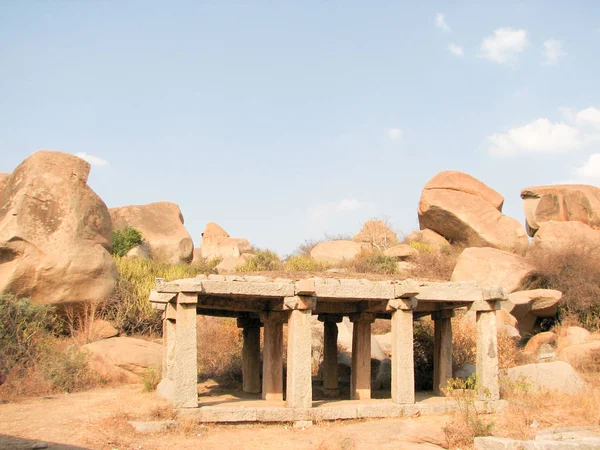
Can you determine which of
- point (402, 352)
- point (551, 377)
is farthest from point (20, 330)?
point (551, 377)

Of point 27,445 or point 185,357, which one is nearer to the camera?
point 27,445

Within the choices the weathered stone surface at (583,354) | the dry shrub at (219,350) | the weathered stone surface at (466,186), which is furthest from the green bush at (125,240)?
the weathered stone surface at (583,354)

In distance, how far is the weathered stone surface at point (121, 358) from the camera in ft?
44.5

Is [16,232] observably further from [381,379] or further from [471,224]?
[471,224]

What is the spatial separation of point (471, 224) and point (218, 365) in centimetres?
1368

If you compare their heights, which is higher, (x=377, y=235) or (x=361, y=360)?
(x=377, y=235)

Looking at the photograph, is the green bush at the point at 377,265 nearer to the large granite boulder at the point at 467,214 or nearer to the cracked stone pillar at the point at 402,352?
the large granite boulder at the point at 467,214

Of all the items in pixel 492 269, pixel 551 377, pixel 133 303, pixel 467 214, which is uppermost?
pixel 467 214

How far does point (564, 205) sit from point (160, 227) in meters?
16.7

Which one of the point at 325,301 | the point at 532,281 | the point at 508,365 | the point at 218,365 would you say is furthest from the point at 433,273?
the point at 325,301

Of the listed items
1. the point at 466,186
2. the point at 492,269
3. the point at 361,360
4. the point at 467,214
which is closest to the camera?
the point at 361,360

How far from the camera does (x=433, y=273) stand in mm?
22578

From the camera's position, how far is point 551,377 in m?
12.2

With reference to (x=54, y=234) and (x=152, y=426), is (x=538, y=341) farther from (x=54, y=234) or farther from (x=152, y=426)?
(x=54, y=234)
